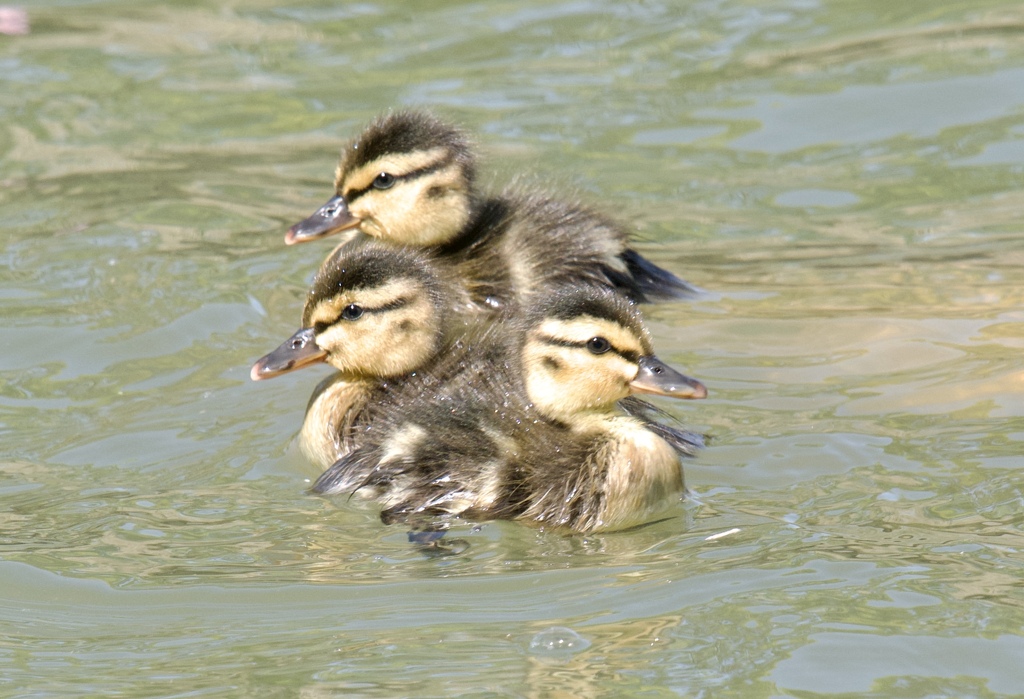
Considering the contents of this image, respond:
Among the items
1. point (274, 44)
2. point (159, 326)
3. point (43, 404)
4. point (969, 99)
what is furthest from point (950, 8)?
point (43, 404)

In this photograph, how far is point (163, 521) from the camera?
4324 mm

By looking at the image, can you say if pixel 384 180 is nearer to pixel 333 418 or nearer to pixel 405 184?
pixel 405 184

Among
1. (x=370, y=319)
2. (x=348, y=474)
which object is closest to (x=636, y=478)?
(x=348, y=474)

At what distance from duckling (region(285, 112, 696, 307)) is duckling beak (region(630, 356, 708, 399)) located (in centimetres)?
101

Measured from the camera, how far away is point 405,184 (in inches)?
216

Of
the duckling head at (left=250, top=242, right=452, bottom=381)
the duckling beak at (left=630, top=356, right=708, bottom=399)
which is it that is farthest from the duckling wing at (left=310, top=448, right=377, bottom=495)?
the duckling beak at (left=630, top=356, right=708, bottom=399)

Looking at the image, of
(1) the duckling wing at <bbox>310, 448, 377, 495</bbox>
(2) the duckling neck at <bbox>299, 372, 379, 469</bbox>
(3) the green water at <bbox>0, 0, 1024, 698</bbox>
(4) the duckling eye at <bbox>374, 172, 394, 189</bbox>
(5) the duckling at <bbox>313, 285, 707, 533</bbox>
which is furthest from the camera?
(4) the duckling eye at <bbox>374, 172, 394, 189</bbox>

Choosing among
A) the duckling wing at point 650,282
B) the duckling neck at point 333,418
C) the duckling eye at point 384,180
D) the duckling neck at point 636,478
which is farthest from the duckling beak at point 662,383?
the duckling eye at point 384,180

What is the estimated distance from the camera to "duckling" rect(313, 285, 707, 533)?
4.30 meters

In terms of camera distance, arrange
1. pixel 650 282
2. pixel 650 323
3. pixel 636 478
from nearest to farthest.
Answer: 1. pixel 636 478
2. pixel 650 323
3. pixel 650 282

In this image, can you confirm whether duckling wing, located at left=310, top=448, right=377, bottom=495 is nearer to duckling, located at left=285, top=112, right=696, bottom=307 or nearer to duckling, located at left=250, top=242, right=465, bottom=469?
duckling, located at left=250, top=242, right=465, bottom=469

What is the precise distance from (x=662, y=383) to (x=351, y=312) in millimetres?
1029

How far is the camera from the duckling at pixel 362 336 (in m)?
4.78

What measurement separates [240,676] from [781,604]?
1223 mm
